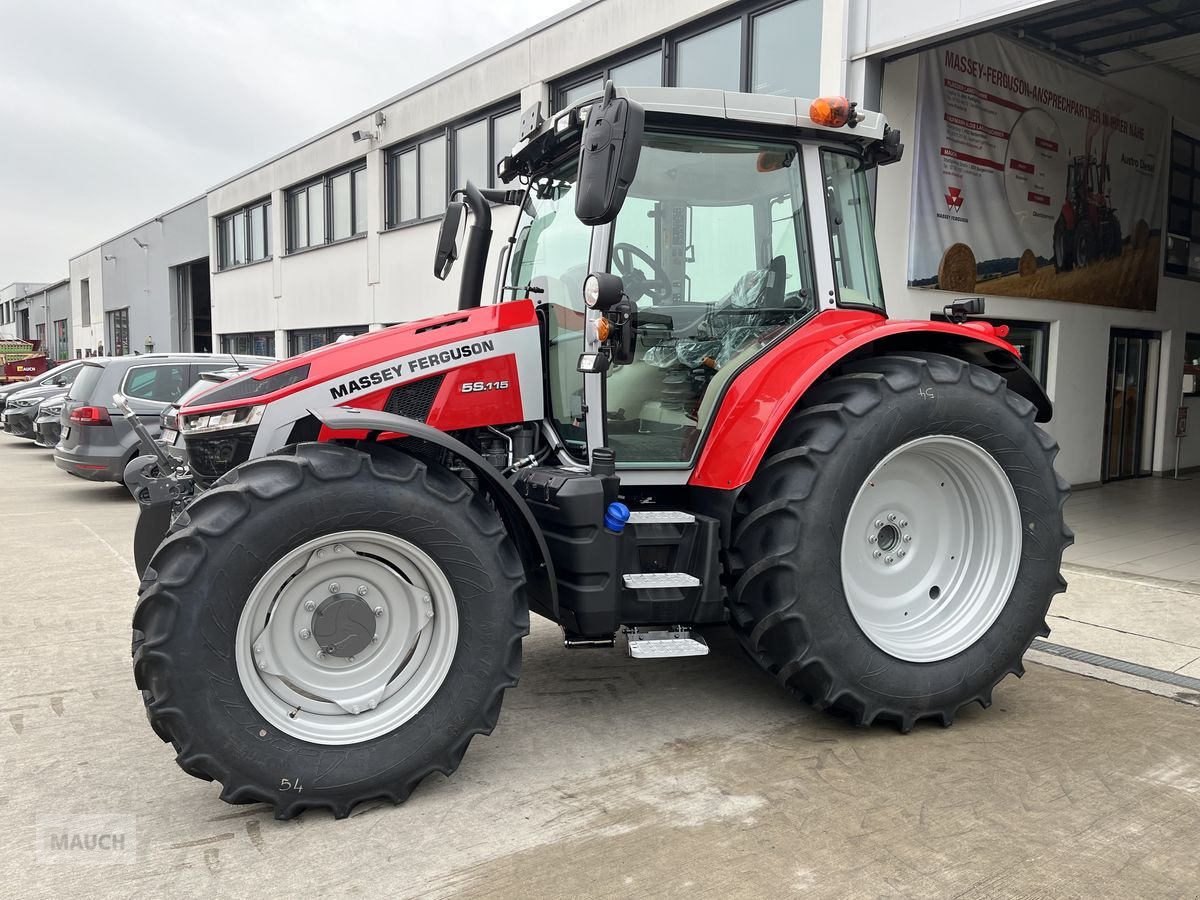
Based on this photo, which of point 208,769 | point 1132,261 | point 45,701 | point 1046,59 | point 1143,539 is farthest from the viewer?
point 1132,261

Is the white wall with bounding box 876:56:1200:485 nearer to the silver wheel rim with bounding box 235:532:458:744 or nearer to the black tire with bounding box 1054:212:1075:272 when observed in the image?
the black tire with bounding box 1054:212:1075:272

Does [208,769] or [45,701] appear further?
[45,701]

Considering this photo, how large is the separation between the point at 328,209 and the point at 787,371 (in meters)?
16.5

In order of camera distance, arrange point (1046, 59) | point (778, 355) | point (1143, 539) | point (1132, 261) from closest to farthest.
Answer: point (778, 355) → point (1143, 539) → point (1046, 59) → point (1132, 261)

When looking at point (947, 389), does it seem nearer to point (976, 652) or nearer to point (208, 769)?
point (976, 652)

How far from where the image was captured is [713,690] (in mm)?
4105

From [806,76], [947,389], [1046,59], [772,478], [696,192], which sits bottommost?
[772,478]

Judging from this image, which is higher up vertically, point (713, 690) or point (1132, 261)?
point (1132, 261)

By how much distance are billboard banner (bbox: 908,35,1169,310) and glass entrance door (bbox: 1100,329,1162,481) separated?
0.57 m

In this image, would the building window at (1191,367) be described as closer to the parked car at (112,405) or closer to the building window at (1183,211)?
the building window at (1183,211)

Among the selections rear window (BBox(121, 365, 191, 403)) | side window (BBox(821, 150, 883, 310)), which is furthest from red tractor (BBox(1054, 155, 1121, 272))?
rear window (BBox(121, 365, 191, 403))

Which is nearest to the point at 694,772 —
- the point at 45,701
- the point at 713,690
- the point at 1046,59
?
the point at 713,690

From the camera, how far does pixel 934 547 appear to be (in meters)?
3.96

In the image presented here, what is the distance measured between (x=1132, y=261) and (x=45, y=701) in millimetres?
11952
